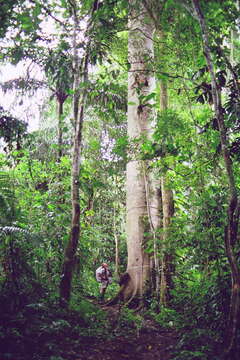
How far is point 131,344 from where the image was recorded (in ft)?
15.6

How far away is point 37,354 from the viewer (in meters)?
3.29

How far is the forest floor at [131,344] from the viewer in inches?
159

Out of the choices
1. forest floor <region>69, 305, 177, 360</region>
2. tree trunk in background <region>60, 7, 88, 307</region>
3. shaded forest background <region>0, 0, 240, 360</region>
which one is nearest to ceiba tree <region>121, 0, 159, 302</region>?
shaded forest background <region>0, 0, 240, 360</region>

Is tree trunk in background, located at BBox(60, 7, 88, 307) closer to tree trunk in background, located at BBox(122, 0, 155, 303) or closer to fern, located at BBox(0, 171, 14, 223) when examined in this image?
fern, located at BBox(0, 171, 14, 223)

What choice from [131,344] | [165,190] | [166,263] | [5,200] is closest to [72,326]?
[131,344]

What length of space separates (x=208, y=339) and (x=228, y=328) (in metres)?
0.73

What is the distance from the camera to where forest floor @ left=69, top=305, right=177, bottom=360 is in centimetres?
403

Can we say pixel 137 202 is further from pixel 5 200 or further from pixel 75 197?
pixel 5 200

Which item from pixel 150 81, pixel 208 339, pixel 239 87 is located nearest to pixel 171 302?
pixel 208 339

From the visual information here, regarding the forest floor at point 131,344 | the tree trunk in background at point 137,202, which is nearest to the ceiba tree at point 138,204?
the tree trunk in background at point 137,202

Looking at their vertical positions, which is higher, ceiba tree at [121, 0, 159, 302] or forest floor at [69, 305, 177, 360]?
ceiba tree at [121, 0, 159, 302]

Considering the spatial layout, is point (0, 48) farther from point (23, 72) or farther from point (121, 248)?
point (121, 248)

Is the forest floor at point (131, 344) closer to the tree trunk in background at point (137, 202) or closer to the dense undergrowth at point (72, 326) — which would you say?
the dense undergrowth at point (72, 326)

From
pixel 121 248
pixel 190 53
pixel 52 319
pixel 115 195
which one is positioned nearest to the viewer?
pixel 52 319
